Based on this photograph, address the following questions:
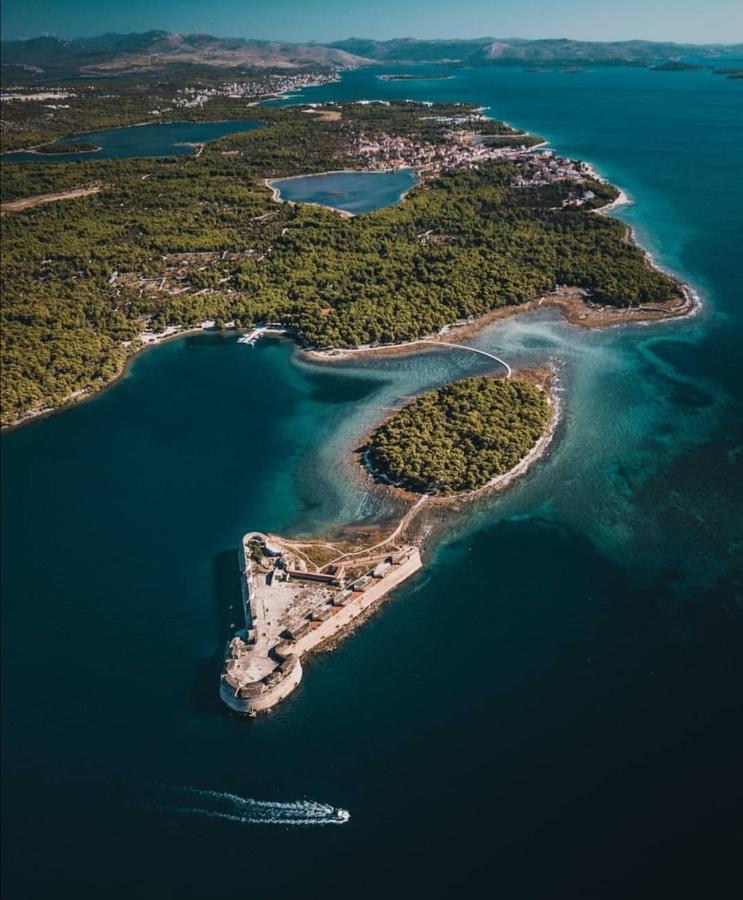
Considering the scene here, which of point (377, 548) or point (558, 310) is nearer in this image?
point (377, 548)

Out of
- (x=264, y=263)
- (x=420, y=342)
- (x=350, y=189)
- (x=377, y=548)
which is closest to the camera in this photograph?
(x=377, y=548)

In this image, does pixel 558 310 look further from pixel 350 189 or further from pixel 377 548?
pixel 350 189

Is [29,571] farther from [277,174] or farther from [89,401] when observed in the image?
[277,174]

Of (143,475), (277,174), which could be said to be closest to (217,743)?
(143,475)

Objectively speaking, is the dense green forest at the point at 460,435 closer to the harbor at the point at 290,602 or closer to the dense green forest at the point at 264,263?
the harbor at the point at 290,602

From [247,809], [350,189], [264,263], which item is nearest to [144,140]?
[350,189]

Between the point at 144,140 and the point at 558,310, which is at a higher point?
the point at 144,140

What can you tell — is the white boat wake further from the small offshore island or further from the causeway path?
the causeway path

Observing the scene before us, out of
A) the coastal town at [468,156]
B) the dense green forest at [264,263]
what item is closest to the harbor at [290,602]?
the dense green forest at [264,263]
